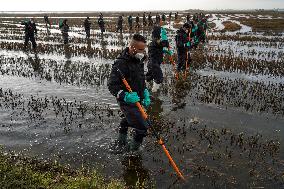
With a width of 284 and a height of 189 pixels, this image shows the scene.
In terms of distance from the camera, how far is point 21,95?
1148 cm

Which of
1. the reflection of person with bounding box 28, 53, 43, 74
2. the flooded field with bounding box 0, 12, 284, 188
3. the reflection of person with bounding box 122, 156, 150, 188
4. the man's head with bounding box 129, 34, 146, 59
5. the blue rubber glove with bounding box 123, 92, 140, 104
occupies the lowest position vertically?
the reflection of person with bounding box 122, 156, 150, 188

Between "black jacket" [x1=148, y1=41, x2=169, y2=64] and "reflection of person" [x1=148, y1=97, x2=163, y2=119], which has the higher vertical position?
"black jacket" [x1=148, y1=41, x2=169, y2=64]

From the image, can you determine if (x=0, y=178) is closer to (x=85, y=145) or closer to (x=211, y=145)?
(x=85, y=145)

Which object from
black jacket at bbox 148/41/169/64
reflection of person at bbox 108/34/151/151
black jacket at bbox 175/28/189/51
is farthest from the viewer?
black jacket at bbox 175/28/189/51

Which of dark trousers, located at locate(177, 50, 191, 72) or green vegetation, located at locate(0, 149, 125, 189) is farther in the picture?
dark trousers, located at locate(177, 50, 191, 72)

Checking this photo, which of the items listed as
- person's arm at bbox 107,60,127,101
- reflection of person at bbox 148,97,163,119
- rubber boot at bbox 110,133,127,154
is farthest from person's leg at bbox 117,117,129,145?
reflection of person at bbox 148,97,163,119

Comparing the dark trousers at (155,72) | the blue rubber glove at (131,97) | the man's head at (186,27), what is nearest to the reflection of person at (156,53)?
the dark trousers at (155,72)

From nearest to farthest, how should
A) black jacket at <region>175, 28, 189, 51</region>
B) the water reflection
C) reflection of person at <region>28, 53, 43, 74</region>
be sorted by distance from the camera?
the water reflection
black jacket at <region>175, 28, 189, 51</region>
reflection of person at <region>28, 53, 43, 74</region>

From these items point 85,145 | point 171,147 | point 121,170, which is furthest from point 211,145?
point 85,145

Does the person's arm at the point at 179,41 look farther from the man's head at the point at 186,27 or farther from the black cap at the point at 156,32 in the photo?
the black cap at the point at 156,32

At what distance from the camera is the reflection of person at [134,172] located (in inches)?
240

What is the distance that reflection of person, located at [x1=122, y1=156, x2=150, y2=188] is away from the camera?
6086mm

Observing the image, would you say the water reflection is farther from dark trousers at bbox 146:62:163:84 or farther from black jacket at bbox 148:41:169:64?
black jacket at bbox 148:41:169:64

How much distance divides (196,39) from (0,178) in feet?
61.6
